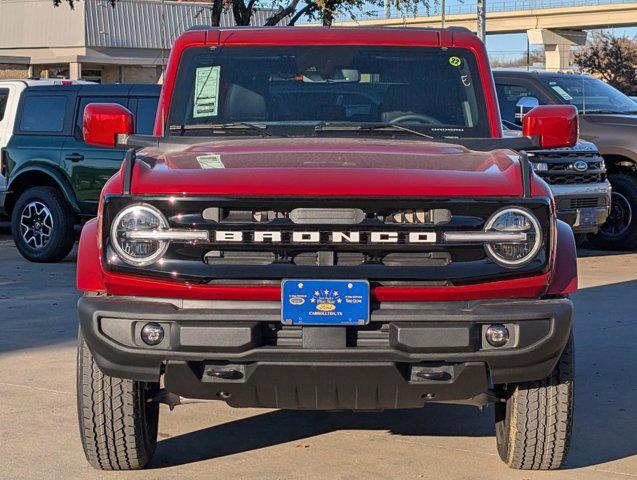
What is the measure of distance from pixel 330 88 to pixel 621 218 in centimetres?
885

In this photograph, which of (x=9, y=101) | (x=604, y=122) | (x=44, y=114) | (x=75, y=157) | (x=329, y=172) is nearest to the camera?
(x=329, y=172)

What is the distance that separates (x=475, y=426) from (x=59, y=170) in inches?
312

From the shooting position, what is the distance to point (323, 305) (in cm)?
438

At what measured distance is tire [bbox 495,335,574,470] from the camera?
16.0 ft

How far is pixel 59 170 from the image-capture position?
13.0 meters

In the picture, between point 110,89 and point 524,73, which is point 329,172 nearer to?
point 110,89

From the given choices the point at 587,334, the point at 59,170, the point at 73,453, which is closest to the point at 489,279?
the point at 73,453

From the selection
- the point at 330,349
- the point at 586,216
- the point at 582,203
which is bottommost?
the point at 586,216

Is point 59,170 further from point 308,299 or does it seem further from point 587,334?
point 308,299

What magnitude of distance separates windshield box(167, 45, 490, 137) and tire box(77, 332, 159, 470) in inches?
55.2

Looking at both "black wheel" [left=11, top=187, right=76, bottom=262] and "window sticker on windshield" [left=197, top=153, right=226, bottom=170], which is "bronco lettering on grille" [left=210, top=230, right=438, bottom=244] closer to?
"window sticker on windshield" [left=197, top=153, right=226, bottom=170]

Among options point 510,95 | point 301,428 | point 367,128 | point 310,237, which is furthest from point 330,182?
point 510,95

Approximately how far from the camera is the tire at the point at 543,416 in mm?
4887

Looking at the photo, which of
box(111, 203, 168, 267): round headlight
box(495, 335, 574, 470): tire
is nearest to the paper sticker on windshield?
box(111, 203, 168, 267): round headlight
